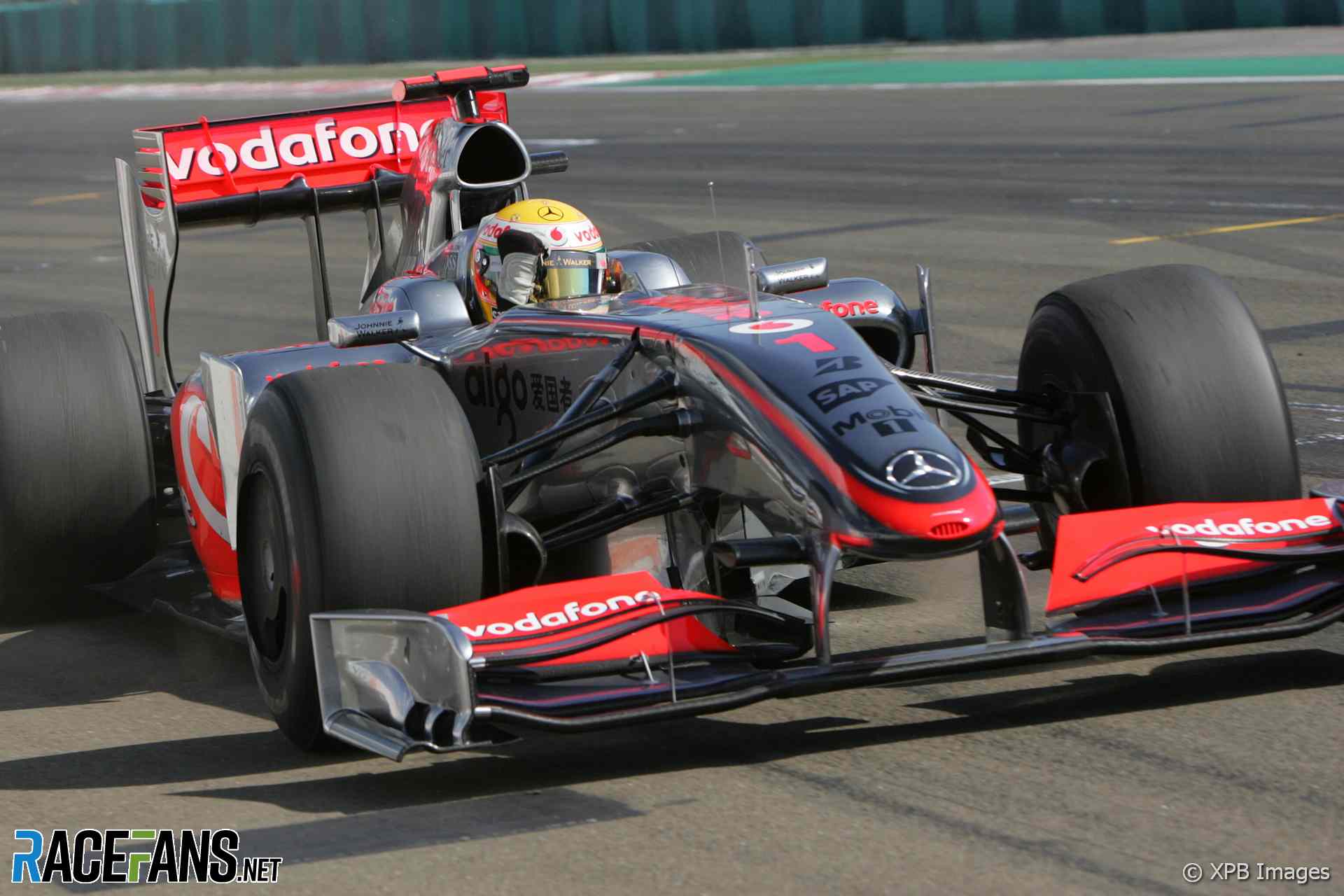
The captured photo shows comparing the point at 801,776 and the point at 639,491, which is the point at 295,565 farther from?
the point at 801,776

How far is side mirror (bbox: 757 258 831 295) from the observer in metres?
5.92

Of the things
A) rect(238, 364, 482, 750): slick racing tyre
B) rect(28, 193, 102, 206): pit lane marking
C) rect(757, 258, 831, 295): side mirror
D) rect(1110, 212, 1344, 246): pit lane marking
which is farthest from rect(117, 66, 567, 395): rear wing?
rect(28, 193, 102, 206): pit lane marking

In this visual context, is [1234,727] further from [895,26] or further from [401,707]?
[895,26]

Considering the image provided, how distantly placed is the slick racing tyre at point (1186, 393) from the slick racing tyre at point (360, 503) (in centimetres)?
177

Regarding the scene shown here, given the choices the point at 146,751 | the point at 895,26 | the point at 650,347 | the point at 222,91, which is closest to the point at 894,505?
the point at 650,347

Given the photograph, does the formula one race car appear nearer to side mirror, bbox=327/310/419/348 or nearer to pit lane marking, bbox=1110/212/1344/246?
side mirror, bbox=327/310/419/348

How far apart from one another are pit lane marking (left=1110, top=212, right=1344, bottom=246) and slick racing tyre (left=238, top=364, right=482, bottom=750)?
10.0 m

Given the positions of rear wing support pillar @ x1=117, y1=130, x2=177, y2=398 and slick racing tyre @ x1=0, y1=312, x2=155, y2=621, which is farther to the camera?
rear wing support pillar @ x1=117, y1=130, x2=177, y2=398

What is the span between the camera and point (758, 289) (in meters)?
6.00

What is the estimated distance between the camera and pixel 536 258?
21.3 feet

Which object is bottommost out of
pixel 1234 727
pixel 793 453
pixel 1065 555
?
pixel 1234 727

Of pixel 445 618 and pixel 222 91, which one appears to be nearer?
pixel 445 618

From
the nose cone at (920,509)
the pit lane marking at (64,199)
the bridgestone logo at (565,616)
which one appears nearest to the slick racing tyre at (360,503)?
the bridgestone logo at (565,616)

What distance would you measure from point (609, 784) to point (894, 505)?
906 mm
